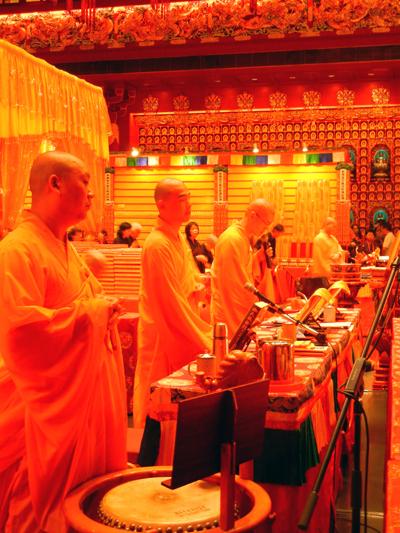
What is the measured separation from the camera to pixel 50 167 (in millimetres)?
2736

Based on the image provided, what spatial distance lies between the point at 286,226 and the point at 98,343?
11.9 metres

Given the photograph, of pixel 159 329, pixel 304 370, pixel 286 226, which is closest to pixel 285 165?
pixel 286 226

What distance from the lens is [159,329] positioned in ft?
13.3

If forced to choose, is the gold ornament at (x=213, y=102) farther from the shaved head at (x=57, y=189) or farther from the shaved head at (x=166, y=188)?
the shaved head at (x=57, y=189)

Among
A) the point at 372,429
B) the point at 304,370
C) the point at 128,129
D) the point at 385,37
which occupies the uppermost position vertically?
the point at 385,37

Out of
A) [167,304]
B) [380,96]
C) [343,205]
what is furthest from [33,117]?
[380,96]

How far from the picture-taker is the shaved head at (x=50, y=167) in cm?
273

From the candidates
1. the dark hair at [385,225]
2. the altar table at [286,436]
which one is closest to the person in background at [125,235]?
the dark hair at [385,225]

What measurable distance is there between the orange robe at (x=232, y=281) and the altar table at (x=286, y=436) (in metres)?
2.09

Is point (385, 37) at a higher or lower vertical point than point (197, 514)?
higher

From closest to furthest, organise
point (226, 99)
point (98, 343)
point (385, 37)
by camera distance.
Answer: point (98, 343) → point (385, 37) → point (226, 99)

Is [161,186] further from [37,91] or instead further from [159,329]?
[37,91]

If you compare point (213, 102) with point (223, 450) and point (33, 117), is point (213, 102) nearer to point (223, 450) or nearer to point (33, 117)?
point (33, 117)

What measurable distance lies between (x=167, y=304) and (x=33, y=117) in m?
3.10
